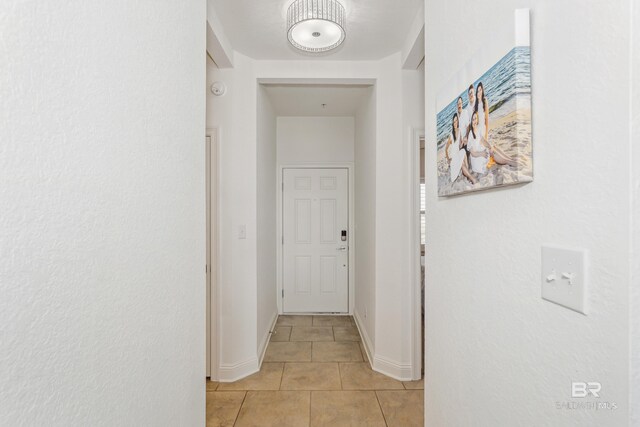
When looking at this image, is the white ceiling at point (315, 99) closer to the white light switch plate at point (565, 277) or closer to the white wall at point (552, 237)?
the white wall at point (552, 237)

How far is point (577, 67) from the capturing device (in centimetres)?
65

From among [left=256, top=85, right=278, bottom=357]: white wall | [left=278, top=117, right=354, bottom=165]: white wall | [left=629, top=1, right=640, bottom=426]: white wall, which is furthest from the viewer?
[left=278, top=117, right=354, bottom=165]: white wall

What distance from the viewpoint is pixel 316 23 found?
72.8 inches

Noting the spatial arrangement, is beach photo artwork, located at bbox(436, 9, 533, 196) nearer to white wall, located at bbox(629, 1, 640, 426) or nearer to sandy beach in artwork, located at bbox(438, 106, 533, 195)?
sandy beach in artwork, located at bbox(438, 106, 533, 195)

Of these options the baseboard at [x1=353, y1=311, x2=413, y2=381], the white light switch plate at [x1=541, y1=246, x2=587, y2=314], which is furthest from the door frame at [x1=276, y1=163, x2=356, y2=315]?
the white light switch plate at [x1=541, y1=246, x2=587, y2=314]

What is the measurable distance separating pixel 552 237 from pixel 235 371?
247 centimetres

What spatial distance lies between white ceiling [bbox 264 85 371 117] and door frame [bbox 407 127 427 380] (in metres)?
0.82

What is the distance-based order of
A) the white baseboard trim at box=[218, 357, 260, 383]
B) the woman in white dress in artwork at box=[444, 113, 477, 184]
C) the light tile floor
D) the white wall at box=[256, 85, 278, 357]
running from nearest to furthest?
the woman in white dress in artwork at box=[444, 113, 477, 184] → the light tile floor → the white baseboard trim at box=[218, 357, 260, 383] → the white wall at box=[256, 85, 278, 357]

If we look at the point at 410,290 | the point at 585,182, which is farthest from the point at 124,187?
the point at 410,290

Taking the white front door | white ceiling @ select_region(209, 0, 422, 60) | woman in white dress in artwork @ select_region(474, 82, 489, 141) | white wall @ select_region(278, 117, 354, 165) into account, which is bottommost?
the white front door

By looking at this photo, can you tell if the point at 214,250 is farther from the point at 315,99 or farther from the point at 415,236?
the point at 315,99

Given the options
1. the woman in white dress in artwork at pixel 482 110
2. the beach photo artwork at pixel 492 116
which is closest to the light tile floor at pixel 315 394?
the beach photo artwork at pixel 492 116

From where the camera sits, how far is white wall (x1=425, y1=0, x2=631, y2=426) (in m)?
0.57

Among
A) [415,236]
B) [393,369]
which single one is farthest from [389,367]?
[415,236]
